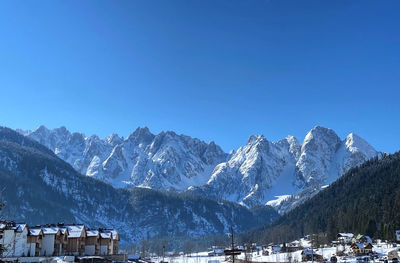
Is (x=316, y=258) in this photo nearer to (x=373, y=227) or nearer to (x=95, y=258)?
(x=373, y=227)

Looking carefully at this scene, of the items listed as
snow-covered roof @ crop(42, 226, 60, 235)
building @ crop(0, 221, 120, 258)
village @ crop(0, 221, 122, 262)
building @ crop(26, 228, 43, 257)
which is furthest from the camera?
snow-covered roof @ crop(42, 226, 60, 235)

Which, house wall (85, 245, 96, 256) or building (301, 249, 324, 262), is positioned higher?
house wall (85, 245, 96, 256)

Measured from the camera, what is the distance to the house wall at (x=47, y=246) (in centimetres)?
11150

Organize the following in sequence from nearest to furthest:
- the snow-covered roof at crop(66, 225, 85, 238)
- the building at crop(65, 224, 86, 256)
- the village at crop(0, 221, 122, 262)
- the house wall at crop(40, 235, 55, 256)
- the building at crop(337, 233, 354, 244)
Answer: the village at crop(0, 221, 122, 262), the house wall at crop(40, 235, 55, 256), the building at crop(65, 224, 86, 256), the snow-covered roof at crop(66, 225, 85, 238), the building at crop(337, 233, 354, 244)

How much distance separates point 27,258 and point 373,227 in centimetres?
14917

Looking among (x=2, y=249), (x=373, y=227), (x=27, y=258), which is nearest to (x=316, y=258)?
(x=373, y=227)

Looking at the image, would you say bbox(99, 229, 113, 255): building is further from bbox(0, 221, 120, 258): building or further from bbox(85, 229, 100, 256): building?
bbox(85, 229, 100, 256): building

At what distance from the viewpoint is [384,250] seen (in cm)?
15188

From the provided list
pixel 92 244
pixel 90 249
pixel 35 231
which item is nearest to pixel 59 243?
pixel 35 231

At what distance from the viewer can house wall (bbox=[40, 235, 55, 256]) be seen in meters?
112

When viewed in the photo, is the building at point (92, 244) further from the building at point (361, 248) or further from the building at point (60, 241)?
the building at point (361, 248)

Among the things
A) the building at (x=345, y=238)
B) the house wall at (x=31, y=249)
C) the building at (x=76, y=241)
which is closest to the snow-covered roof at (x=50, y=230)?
the building at (x=76, y=241)

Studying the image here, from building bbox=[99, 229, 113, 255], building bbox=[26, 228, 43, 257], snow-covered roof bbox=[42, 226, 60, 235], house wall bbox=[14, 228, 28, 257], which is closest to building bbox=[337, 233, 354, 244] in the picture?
building bbox=[99, 229, 113, 255]

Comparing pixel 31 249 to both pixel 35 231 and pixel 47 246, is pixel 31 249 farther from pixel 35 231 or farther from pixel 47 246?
pixel 35 231
